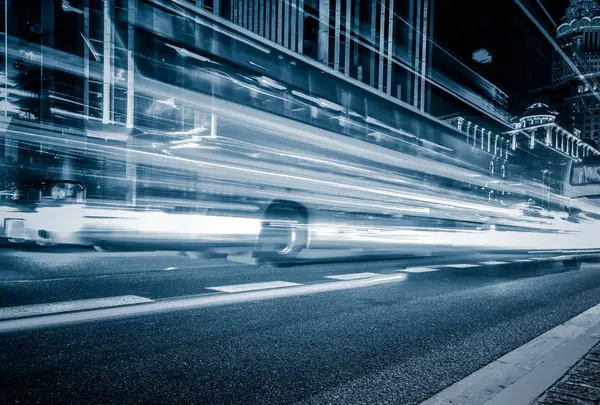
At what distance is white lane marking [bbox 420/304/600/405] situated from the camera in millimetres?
2260

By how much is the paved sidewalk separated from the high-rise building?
13397 cm

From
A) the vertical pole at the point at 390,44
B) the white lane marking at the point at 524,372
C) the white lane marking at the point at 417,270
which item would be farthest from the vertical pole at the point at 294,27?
the white lane marking at the point at 524,372

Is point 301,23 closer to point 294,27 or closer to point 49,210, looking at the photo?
point 294,27

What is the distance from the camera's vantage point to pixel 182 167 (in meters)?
6.91

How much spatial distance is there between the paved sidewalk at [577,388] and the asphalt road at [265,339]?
0.53 meters

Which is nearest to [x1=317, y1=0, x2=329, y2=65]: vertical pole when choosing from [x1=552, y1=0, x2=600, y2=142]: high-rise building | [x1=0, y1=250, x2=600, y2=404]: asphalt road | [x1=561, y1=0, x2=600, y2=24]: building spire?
[x1=0, y1=250, x2=600, y2=404]: asphalt road

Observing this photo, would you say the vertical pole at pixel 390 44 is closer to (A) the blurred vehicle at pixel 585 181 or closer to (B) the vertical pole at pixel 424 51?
(B) the vertical pole at pixel 424 51

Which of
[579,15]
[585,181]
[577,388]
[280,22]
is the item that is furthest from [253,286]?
[579,15]

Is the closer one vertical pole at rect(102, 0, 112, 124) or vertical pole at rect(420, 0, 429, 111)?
vertical pole at rect(102, 0, 112, 124)

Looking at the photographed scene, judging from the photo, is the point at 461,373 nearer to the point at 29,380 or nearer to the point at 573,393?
the point at 573,393

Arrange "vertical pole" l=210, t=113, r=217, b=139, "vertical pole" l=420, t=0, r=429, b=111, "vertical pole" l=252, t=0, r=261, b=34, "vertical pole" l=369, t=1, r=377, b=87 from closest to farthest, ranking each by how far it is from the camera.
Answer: "vertical pole" l=210, t=113, r=217, b=139
"vertical pole" l=252, t=0, r=261, b=34
"vertical pole" l=369, t=1, r=377, b=87
"vertical pole" l=420, t=0, r=429, b=111

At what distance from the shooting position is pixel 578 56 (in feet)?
532

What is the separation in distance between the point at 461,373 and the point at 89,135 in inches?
287

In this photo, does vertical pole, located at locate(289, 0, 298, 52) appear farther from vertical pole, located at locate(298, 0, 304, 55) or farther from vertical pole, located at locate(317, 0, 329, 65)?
vertical pole, located at locate(317, 0, 329, 65)
